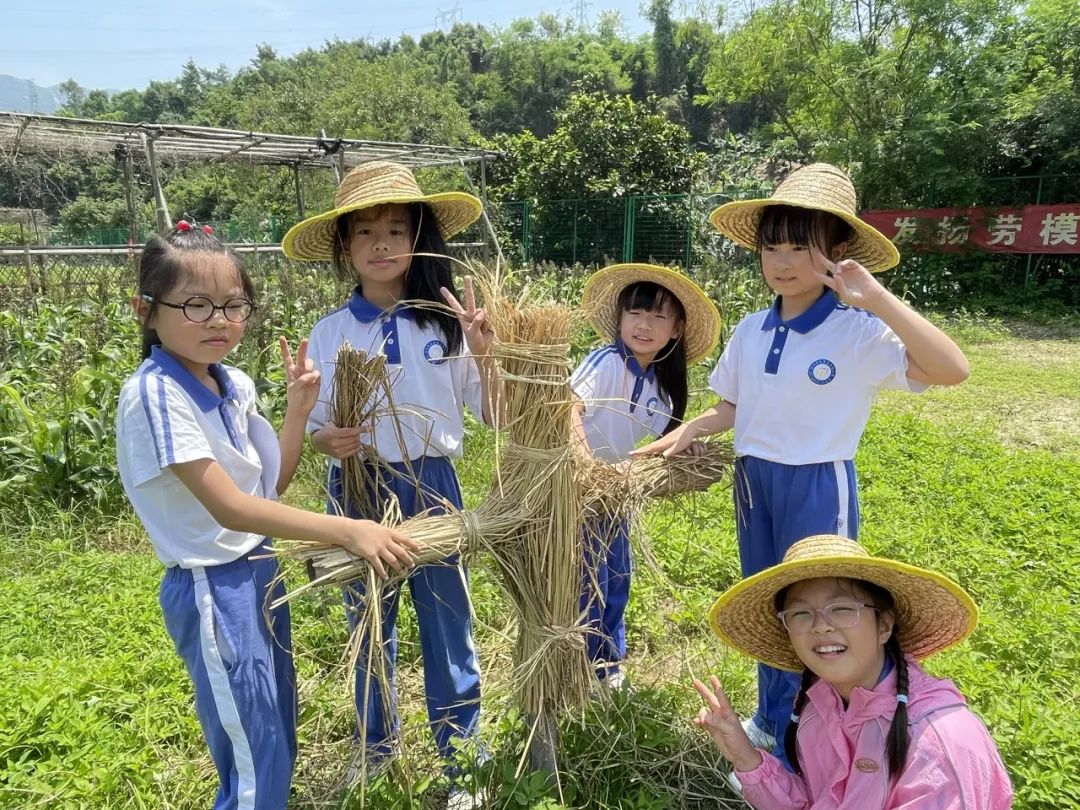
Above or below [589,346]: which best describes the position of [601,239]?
above

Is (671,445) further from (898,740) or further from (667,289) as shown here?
(898,740)

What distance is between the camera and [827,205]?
1751mm

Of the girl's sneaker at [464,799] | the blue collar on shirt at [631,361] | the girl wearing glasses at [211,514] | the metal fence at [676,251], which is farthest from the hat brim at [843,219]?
the metal fence at [676,251]

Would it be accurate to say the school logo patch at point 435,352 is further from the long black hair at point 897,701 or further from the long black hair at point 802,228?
the long black hair at point 897,701

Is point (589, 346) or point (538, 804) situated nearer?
point (538, 804)

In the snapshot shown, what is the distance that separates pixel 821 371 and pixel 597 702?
110cm

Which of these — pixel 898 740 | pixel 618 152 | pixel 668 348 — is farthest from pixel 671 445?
pixel 618 152

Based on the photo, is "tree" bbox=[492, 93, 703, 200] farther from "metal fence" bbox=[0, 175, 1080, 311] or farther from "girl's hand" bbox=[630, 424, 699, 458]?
"girl's hand" bbox=[630, 424, 699, 458]

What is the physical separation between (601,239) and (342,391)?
13.0m

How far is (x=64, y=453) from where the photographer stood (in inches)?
150

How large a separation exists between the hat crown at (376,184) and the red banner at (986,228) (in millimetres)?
11563

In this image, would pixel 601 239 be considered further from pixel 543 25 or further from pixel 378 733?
pixel 543 25

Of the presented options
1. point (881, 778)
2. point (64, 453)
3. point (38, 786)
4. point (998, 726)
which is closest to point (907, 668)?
point (881, 778)

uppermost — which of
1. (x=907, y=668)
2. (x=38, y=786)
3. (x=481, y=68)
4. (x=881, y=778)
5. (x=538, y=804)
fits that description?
(x=481, y=68)
